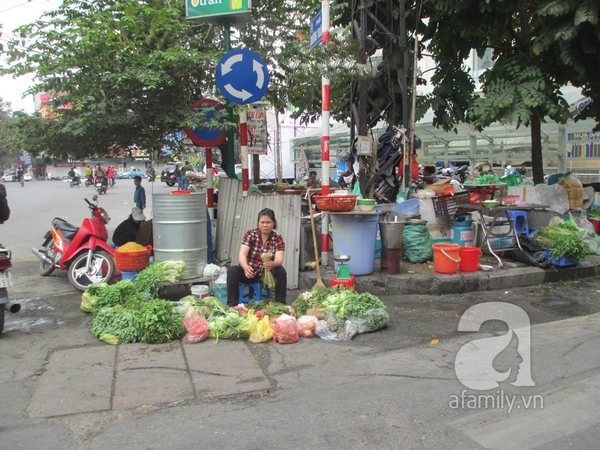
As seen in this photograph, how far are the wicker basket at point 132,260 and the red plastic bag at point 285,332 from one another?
2.30m

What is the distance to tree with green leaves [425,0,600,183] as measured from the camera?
8.08 meters

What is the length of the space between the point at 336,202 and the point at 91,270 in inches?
138

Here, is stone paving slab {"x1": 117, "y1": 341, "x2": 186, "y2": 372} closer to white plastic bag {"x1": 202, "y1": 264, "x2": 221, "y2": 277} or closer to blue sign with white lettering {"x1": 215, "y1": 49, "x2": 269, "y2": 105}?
white plastic bag {"x1": 202, "y1": 264, "x2": 221, "y2": 277}

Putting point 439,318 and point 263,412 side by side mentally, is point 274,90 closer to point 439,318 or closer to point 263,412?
point 439,318

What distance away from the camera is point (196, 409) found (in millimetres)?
3582

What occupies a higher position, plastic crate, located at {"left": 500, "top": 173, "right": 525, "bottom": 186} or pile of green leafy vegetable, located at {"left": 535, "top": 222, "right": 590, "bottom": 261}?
plastic crate, located at {"left": 500, "top": 173, "right": 525, "bottom": 186}

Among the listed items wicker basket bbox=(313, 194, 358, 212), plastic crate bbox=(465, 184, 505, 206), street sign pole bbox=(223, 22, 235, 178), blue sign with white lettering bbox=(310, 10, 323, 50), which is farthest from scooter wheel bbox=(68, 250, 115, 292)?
plastic crate bbox=(465, 184, 505, 206)

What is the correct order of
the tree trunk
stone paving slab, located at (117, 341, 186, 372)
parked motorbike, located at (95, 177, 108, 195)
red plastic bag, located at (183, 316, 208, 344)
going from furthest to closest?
1. parked motorbike, located at (95, 177, 108, 195)
2. the tree trunk
3. red plastic bag, located at (183, 316, 208, 344)
4. stone paving slab, located at (117, 341, 186, 372)

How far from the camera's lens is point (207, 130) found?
741cm

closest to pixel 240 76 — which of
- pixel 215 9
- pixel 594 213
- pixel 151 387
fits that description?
pixel 215 9

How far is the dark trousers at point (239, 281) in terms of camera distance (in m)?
5.70

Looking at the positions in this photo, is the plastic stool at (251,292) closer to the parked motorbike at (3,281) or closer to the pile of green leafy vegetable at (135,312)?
the pile of green leafy vegetable at (135,312)

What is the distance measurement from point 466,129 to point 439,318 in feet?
43.7

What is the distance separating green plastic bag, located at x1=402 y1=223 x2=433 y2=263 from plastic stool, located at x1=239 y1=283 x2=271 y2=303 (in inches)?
104
